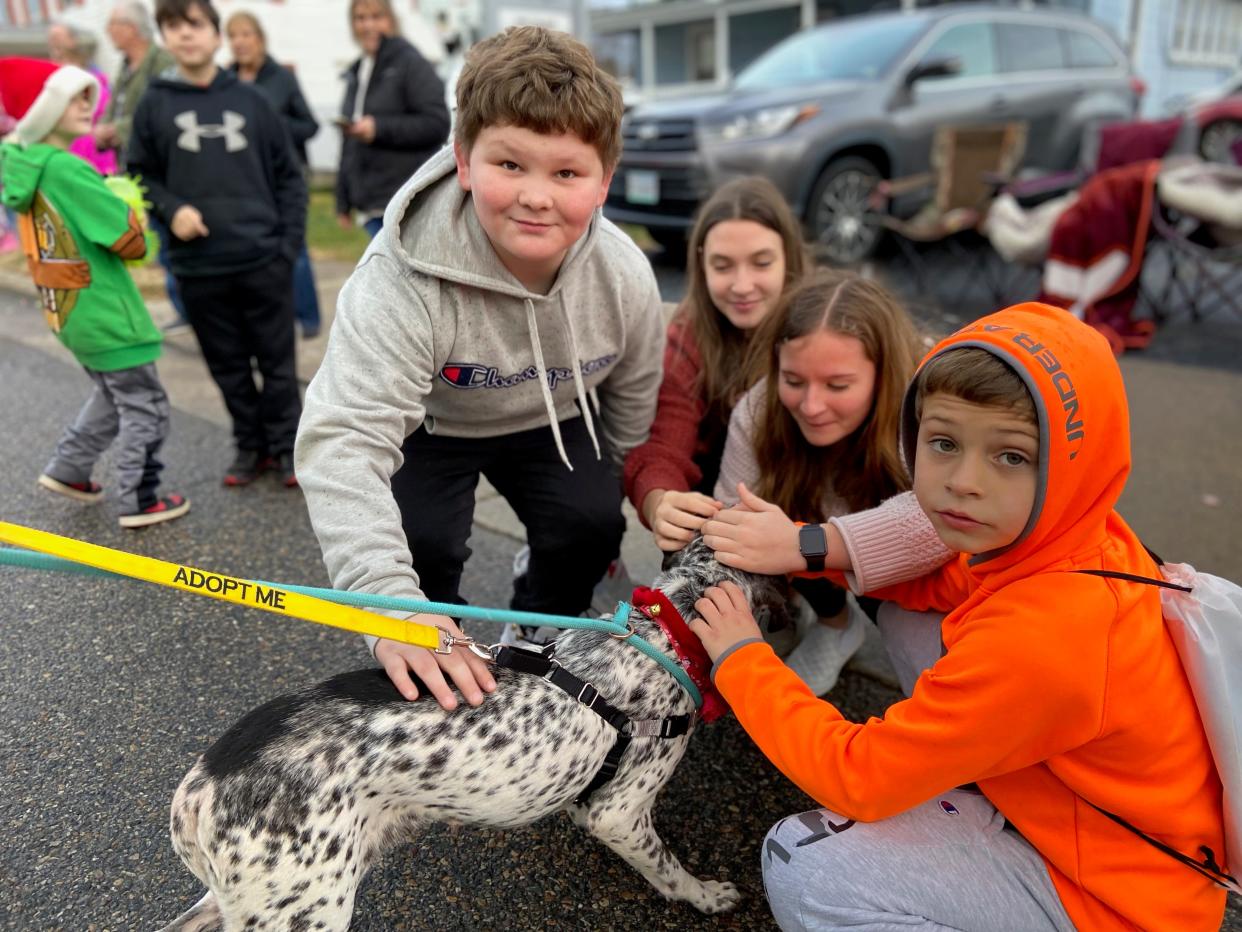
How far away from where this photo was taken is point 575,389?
2.67 meters

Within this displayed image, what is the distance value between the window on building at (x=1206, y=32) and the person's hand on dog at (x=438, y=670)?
26.7 metres

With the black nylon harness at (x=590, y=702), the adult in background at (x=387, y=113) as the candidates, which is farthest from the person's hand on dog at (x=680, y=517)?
the adult in background at (x=387, y=113)

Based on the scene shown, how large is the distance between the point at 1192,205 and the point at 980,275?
2.63 m

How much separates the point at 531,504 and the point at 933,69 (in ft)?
24.3

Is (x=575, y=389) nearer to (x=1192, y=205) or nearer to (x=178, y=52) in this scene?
(x=178, y=52)

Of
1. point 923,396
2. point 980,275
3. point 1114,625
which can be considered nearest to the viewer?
point 1114,625

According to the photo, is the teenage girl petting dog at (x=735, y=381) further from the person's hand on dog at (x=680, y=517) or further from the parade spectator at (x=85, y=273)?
the parade spectator at (x=85, y=273)

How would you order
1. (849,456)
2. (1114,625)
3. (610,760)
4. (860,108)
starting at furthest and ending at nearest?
1. (860,108)
2. (849,456)
3. (610,760)
4. (1114,625)

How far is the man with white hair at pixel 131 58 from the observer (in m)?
5.93

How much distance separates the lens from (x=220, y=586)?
1.49 metres

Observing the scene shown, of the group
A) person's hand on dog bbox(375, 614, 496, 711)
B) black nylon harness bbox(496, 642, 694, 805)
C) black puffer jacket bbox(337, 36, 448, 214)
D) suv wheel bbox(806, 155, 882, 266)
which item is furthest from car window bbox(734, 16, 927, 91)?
person's hand on dog bbox(375, 614, 496, 711)

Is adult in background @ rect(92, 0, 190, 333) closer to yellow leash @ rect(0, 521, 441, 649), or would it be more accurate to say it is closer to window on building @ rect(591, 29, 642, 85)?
yellow leash @ rect(0, 521, 441, 649)

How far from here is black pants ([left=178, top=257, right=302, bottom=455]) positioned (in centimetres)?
415

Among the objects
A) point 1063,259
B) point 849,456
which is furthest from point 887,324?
point 1063,259
